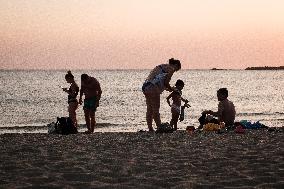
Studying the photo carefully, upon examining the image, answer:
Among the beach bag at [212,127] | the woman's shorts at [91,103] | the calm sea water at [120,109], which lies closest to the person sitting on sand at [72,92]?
the woman's shorts at [91,103]

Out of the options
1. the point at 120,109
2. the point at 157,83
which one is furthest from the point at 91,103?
the point at 120,109

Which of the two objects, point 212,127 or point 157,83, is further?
point 212,127

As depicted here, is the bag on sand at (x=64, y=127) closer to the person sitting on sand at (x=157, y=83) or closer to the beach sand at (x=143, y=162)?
the beach sand at (x=143, y=162)

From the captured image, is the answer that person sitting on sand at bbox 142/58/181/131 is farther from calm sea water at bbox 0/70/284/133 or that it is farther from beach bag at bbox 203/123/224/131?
calm sea water at bbox 0/70/284/133

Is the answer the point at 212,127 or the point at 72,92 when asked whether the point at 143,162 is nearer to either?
the point at 212,127

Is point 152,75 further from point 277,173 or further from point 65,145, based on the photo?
point 277,173

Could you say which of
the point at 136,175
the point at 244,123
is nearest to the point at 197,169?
the point at 136,175

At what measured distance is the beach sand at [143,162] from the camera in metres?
5.25

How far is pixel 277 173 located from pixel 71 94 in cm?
827

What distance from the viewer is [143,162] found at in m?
6.65

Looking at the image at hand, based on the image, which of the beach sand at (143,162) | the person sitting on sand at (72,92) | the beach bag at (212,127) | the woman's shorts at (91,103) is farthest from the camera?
the person sitting on sand at (72,92)

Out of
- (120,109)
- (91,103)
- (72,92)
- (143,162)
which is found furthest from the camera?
(120,109)

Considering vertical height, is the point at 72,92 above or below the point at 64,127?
above

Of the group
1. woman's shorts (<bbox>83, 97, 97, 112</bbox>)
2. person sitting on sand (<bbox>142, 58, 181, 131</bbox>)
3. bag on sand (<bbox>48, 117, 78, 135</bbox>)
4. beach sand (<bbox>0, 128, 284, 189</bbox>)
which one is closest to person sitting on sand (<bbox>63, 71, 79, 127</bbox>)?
woman's shorts (<bbox>83, 97, 97, 112</bbox>)
